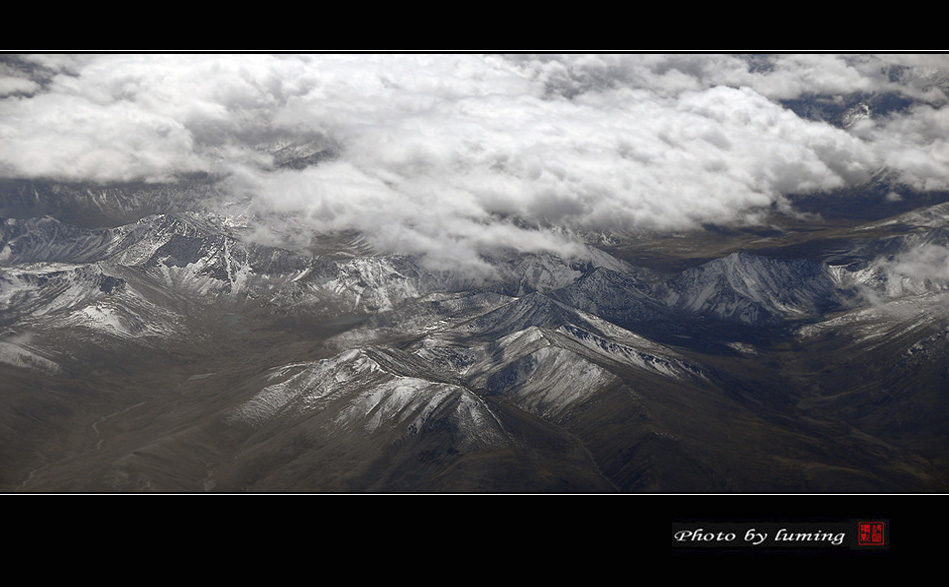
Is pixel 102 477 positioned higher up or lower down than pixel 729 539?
lower down

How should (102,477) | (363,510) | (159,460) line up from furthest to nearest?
(159,460) → (102,477) → (363,510)

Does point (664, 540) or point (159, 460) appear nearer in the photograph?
point (664, 540)

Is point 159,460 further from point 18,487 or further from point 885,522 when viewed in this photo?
point 885,522

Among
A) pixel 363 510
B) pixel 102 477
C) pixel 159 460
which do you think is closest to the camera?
pixel 363 510

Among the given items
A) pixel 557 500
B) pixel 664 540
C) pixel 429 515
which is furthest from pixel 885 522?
pixel 429 515

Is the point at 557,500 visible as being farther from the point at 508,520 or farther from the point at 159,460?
the point at 159,460
